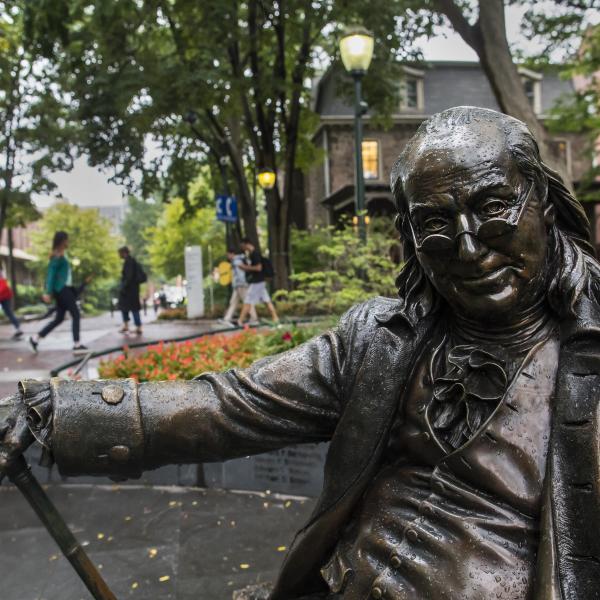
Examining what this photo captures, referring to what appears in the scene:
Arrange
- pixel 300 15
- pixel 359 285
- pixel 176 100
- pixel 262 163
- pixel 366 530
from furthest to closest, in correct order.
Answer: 1. pixel 262 163
2. pixel 300 15
3. pixel 176 100
4. pixel 359 285
5. pixel 366 530

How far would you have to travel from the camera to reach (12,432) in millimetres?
1289

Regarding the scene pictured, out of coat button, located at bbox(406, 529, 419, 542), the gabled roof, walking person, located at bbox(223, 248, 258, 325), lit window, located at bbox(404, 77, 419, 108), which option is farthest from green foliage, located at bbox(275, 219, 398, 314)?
lit window, located at bbox(404, 77, 419, 108)

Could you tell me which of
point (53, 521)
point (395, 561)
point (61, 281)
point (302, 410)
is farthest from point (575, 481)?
point (61, 281)

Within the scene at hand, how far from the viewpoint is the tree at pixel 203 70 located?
38.5ft

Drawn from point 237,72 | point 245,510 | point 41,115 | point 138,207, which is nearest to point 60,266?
point 245,510

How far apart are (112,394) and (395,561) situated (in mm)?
698

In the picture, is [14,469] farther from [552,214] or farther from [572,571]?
[552,214]

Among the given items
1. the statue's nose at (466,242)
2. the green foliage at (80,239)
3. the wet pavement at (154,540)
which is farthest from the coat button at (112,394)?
the green foliage at (80,239)

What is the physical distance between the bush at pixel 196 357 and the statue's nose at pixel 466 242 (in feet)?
14.2

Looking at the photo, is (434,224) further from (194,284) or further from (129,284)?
(194,284)

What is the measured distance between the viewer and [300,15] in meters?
15.2

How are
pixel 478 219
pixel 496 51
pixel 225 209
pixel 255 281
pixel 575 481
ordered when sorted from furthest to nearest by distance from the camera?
1. pixel 225 209
2. pixel 255 281
3. pixel 496 51
4. pixel 478 219
5. pixel 575 481

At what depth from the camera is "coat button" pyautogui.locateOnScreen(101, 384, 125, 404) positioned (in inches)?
54.2

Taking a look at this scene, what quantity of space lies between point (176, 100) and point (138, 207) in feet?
229
